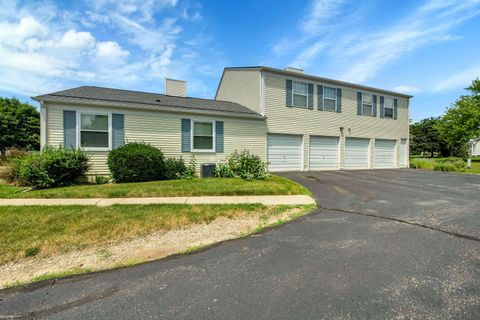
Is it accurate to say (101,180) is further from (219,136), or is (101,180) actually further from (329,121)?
(329,121)

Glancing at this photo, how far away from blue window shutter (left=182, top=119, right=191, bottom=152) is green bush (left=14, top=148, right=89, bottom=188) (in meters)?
4.10

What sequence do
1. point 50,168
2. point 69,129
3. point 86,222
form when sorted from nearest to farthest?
point 86,222 < point 50,168 < point 69,129

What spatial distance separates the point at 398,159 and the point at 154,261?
20.3m

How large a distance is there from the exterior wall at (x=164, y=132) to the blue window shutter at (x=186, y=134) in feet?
0.63

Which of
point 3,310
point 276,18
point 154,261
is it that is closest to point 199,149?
point 276,18

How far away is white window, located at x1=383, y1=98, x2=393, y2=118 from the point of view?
17403mm

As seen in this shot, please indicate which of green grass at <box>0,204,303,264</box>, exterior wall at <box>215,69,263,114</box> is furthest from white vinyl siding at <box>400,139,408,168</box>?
green grass at <box>0,204,303,264</box>

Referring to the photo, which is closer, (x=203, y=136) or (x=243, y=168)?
(x=243, y=168)

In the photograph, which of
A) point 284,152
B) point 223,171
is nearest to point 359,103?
point 284,152

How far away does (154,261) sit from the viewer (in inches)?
127

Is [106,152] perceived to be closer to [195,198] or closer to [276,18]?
[195,198]

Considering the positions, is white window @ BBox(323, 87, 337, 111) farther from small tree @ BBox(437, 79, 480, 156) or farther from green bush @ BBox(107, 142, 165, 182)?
small tree @ BBox(437, 79, 480, 156)

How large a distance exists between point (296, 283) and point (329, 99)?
1457cm

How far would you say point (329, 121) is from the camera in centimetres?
1501
